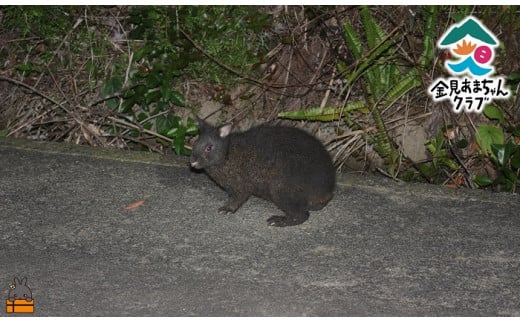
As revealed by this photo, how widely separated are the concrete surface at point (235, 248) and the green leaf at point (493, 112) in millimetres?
940

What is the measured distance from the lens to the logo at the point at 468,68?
6441 mm

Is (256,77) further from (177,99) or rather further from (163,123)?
(163,123)

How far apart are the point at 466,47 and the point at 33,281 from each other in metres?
4.03

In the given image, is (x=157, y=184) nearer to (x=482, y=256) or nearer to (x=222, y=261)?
(x=222, y=261)

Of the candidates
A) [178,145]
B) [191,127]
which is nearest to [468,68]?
[191,127]

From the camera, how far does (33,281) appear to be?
4355 millimetres

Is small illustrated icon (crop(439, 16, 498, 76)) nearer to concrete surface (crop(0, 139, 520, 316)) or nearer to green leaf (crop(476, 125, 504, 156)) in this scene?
green leaf (crop(476, 125, 504, 156))

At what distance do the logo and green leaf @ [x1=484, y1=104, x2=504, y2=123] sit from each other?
0.10 metres

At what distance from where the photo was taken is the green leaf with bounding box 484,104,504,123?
6.32 m

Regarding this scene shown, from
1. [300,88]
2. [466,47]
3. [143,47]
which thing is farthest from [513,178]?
[143,47]

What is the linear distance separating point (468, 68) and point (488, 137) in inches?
25.5

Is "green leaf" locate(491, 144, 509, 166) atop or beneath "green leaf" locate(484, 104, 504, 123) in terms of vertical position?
beneath

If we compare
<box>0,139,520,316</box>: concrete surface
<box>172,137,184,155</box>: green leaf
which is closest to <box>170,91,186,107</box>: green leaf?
<box>172,137,184,155</box>: green leaf

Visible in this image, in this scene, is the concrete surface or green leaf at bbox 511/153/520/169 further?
green leaf at bbox 511/153/520/169
